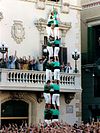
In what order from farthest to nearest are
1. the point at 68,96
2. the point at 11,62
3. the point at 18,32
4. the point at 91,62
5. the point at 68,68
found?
the point at 91,62, the point at 68,96, the point at 68,68, the point at 18,32, the point at 11,62

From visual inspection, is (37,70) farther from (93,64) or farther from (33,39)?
(93,64)

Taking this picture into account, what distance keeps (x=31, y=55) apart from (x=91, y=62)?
4.73 metres

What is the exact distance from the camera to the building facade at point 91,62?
28.4 meters

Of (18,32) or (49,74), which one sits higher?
(18,32)

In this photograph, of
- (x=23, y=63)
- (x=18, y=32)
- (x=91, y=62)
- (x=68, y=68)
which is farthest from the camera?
(x=91, y=62)

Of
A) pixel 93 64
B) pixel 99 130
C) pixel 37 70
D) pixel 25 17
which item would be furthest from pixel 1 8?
pixel 99 130

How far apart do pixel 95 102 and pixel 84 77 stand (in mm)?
1781

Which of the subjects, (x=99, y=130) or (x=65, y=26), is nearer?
(x=99, y=130)

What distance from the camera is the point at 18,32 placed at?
25031mm

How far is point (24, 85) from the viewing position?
78.6 ft

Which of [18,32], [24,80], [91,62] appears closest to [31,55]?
[18,32]

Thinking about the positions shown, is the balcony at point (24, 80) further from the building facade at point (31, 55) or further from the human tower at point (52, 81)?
the human tower at point (52, 81)

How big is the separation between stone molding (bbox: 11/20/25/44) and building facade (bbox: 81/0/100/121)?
5134 mm

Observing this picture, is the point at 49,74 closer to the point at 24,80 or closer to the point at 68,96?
the point at 24,80
